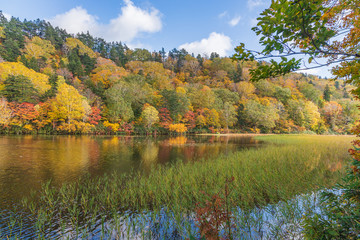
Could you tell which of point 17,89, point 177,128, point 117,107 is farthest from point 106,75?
point 177,128

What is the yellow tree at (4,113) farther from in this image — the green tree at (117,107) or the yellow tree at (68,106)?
the green tree at (117,107)

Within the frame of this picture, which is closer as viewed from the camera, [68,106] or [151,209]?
[151,209]

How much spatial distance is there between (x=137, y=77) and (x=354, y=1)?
41.5m

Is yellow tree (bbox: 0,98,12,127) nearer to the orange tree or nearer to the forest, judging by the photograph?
the forest

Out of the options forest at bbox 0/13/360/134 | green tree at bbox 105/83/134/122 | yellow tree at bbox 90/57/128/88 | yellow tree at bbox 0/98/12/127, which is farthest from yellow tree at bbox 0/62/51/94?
green tree at bbox 105/83/134/122

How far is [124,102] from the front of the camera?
32.9 metres

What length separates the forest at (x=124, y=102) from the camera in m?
27.5

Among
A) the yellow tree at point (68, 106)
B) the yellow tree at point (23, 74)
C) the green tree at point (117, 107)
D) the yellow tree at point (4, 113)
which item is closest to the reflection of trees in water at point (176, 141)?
the green tree at point (117, 107)

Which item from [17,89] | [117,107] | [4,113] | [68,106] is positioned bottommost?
[4,113]

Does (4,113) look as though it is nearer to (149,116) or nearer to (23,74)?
(23,74)

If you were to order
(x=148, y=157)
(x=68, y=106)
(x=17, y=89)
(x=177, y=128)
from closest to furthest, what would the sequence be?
(x=148, y=157) → (x=17, y=89) → (x=68, y=106) → (x=177, y=128)

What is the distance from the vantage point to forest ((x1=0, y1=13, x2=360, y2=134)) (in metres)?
27.5

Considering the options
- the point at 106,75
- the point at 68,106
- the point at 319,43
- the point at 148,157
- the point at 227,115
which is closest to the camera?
the point at 319,43

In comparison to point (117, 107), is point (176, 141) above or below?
below
